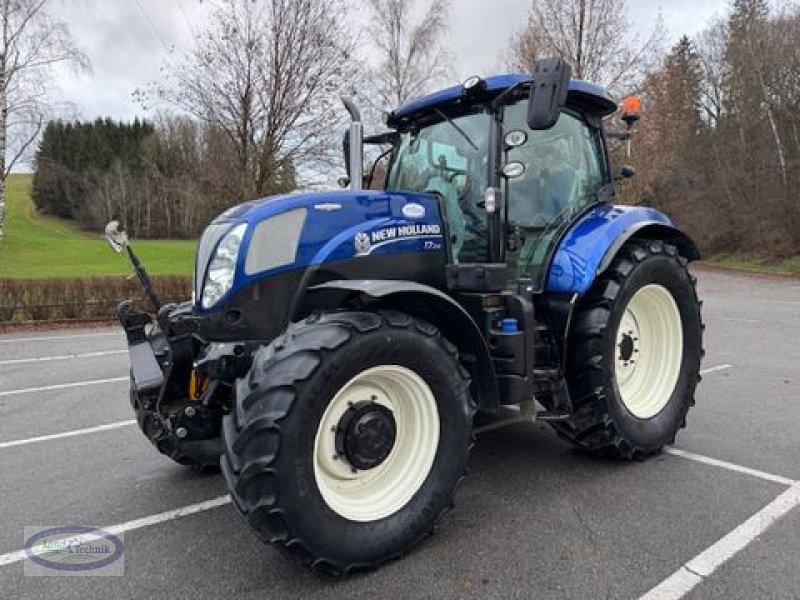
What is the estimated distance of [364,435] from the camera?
2.68 metres

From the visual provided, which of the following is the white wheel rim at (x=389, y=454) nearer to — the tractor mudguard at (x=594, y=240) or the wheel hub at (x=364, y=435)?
the wheel hub at (x=364, y=435)

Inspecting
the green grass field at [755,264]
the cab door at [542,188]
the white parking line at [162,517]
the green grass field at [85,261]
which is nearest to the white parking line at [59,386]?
the white parking line at [162,517]

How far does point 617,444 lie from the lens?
3605 mm

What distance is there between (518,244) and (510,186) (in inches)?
15.0

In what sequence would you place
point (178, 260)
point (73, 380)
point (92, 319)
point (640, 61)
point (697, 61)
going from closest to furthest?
point (73, 380) < point (92, 319) < point (640, 61) < point (178, 260) < point (697, 61)

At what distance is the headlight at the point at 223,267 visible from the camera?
9.46 feet

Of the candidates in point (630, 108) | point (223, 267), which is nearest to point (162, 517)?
point (223, 267)

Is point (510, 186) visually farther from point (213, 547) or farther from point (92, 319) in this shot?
point (92, 319)

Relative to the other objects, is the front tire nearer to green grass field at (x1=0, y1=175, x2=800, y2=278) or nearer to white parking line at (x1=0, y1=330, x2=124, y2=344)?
white parking line at (x1=0, y1=330, x2=124, y2=344)

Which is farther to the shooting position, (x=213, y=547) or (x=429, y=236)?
(x=429, y=236)

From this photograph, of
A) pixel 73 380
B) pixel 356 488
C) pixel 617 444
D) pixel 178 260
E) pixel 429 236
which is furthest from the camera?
pixel 178 260

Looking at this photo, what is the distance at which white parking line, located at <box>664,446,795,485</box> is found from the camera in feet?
11.8

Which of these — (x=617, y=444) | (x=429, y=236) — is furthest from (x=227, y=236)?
(x=617, y=444)

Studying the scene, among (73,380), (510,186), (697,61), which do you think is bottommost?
(73,380)
